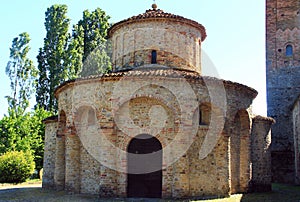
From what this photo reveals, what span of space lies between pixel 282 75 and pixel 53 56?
17.9 meters

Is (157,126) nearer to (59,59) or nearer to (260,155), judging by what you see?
(260,155)

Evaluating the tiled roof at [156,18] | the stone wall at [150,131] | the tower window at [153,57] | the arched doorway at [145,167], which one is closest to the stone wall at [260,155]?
the stone wall at [150,131]

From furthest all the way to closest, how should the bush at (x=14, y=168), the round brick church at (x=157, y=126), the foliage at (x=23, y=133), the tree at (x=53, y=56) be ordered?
the tree at (x=53, y=56), the foliage at (x=23, y=133), the bush at (x=14, y=168), the round brick church at (x=157, y=126)

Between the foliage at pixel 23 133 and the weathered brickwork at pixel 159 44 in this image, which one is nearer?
the weathered brickwork at pixel 159 44

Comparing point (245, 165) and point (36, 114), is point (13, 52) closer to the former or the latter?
point (36, 114)

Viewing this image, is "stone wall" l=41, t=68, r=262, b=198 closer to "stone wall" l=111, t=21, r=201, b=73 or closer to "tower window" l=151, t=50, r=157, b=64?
"tower window" l=151, t=50, r=157, b=64

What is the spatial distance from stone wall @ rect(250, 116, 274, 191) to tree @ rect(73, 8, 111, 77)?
48.0 feet

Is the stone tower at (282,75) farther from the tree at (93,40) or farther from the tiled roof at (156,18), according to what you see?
the tree at (93,40)

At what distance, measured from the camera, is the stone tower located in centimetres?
2433

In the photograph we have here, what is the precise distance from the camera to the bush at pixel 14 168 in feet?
72.6

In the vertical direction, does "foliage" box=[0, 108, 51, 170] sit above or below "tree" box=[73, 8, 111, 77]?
below

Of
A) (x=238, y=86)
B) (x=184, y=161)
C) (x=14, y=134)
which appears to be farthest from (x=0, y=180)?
(x=238, y=86)

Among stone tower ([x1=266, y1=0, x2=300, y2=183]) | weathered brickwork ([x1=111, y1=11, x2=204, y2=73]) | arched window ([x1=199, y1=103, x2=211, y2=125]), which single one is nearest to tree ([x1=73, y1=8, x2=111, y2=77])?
weathered brickwork ([x1=111, y1=11, x2=204, y2=73])

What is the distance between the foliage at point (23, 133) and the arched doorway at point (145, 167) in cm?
1280
